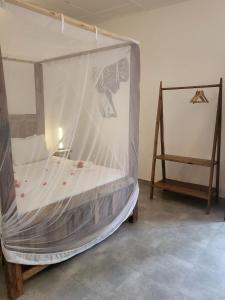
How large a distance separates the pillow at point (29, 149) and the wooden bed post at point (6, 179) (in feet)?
0.35

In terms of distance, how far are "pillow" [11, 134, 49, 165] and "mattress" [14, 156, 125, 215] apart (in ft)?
0.16

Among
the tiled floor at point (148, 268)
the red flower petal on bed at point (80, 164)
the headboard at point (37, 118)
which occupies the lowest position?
the tiled floor at point (148, 268)

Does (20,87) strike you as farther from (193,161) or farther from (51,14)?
(193,161)

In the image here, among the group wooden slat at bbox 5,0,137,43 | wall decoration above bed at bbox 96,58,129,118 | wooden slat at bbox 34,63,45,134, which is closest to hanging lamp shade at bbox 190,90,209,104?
wall decoration above bed at bbox 96,58,129,118

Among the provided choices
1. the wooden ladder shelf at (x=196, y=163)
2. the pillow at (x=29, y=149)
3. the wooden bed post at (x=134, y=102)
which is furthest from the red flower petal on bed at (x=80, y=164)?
the wooden ladder shelf at (x=196, y=163)

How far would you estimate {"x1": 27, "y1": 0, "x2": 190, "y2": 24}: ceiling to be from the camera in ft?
10.8

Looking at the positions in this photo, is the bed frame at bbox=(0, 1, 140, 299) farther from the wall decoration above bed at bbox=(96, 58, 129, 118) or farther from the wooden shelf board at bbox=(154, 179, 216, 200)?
the wooden shelf board at bbox=(154, 179, 216, 200)

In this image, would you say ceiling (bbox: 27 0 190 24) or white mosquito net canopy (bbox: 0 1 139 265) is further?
ceiling (bbox: 27 0 190 24)

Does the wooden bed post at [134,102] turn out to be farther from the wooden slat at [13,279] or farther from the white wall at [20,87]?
the wooden slat at [13,279]

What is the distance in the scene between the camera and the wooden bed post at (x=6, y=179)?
1538 millimetres

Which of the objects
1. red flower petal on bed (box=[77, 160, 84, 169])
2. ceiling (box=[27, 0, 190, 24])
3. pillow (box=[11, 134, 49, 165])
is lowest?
red flower petal on bed (box=[77, 160, 84, 169])

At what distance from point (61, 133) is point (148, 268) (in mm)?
1336

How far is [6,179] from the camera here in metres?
1.61

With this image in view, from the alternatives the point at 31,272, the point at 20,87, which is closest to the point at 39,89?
the point at 20,87
